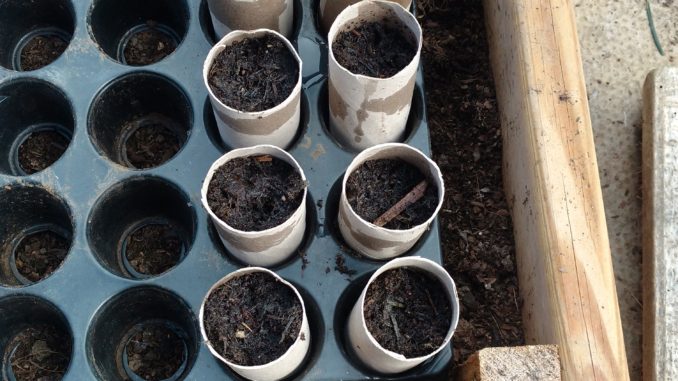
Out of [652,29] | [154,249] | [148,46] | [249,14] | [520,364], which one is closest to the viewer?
[520,364]

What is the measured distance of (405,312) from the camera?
1067 mm

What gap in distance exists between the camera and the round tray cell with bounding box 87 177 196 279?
1.27 metres

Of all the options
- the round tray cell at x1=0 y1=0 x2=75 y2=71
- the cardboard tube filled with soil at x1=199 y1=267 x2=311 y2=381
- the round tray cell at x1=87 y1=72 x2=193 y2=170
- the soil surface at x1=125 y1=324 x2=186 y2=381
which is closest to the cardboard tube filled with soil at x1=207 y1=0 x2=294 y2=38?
the round tray cell at x1=87 y1=72 x2=193 y2=170

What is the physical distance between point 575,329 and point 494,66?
632mm

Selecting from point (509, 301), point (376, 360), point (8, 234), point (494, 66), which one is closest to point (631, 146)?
point (494, 66)

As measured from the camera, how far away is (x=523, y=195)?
1.28 metres

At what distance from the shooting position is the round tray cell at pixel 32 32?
1.46m

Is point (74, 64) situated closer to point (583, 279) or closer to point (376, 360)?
point (376, 360)

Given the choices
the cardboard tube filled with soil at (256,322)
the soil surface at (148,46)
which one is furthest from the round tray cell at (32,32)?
the cardboard tube filled with soil at (256,322)

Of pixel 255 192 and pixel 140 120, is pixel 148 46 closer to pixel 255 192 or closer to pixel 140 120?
pixel 140 120

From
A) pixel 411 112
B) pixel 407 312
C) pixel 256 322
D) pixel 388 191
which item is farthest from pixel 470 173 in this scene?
pixel 256 322

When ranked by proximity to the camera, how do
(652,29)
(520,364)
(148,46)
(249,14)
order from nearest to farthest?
(520,364), (249,14), (148,46), (652,29)

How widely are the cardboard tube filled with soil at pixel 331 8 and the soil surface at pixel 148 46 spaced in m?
0.38

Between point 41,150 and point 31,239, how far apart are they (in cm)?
20
